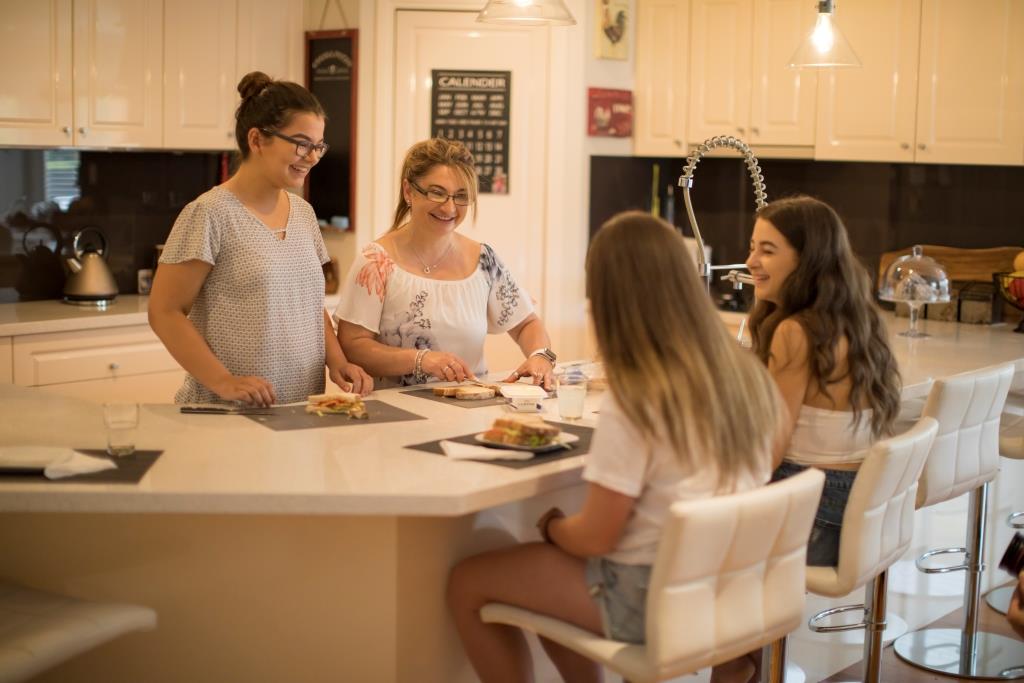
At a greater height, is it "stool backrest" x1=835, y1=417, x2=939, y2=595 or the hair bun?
the hair bun

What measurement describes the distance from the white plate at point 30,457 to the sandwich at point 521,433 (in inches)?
30.4

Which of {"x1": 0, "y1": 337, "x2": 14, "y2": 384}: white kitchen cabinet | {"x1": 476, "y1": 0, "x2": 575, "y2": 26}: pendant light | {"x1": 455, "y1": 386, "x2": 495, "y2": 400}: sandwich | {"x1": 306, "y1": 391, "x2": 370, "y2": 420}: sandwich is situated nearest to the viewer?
{"x1": 306, "y1": 391, "x2": 370, "y2": 420}: sandwich

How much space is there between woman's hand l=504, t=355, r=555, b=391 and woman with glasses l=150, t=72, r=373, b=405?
40 centimetres

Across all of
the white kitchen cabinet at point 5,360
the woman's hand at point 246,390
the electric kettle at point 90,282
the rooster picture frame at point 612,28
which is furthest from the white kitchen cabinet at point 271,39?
the woman's hand at point 246,390

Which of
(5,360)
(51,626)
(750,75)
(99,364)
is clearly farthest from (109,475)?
(750,75)

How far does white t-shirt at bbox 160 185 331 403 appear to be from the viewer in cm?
276

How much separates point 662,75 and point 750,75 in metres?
0.40

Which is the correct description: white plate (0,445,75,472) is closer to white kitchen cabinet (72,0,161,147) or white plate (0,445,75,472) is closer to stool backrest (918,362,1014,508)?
stool backrest (918,362,1014,508)

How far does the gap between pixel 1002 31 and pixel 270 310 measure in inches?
111

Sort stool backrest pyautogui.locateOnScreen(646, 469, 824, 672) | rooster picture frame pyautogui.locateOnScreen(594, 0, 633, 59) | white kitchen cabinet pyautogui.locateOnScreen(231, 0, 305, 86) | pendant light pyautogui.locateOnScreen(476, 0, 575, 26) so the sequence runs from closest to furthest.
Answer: stool backrest pyautogui.locateOnScreen(646, 469, 824, 672), pendant light pyautogui.locateOnScreen(476, 0, 575, 26), white kitchen cabinet pyautogui.locateOnScreen(231, 0, 305, 86), rooster picture frame pyautogui.locateOnScreen(594, 0, 633, 59)

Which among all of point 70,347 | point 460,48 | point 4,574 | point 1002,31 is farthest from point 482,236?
point 4,574

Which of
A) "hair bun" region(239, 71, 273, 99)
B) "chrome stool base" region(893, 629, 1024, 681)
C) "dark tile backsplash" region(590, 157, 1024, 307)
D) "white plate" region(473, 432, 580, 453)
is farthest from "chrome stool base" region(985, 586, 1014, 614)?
"hair bun" region(239, 71, 273, 99)

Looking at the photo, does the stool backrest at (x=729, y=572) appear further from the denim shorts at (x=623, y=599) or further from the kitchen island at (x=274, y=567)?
the kitchen island at (x=274, y=567)

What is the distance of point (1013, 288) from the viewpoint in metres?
4.46
